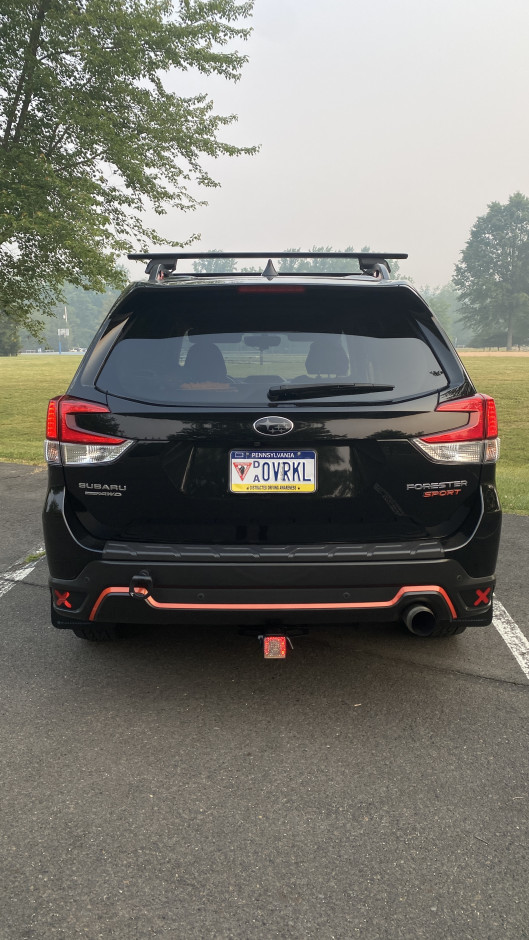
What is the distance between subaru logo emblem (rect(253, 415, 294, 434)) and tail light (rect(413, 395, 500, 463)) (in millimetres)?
513

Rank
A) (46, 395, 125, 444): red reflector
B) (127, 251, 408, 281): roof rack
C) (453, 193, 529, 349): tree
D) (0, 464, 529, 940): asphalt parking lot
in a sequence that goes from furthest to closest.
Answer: (453, 193, 529, 349): tree
(127, 251, 408, 281): roof rack
(46, 395, 125, 444): red reflector
(0, 464, 529, 940): asphalt parking lot

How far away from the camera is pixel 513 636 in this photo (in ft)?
14.0

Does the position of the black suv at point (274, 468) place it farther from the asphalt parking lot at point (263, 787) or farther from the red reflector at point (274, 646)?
the asphalt parking lot at point (263, 787)

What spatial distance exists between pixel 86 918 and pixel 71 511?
1567mm

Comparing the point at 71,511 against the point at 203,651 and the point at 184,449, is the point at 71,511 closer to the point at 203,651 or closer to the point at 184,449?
the point at 184,449

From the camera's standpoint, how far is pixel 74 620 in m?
3.32

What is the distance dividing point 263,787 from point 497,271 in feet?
410

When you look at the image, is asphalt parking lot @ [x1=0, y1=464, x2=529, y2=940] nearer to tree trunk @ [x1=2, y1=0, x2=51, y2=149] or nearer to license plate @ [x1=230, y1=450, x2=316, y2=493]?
license plate @ [x1=230, y1=450, x2=316, y2=493]

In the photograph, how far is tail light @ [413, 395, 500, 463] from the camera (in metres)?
3.10

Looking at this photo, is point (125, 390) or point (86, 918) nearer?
point (86, 918)

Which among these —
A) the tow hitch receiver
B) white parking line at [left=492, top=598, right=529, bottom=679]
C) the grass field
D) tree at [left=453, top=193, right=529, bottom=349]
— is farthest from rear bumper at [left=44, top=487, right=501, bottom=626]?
tree at [left=453, top=193, right=529, bottom=349]

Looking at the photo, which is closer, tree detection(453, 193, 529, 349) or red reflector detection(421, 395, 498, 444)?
red reflector detection(421, 395, 498, 444)

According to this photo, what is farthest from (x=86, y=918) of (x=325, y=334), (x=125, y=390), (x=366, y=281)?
(x=366, y=281)

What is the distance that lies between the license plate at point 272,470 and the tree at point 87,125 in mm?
13463
